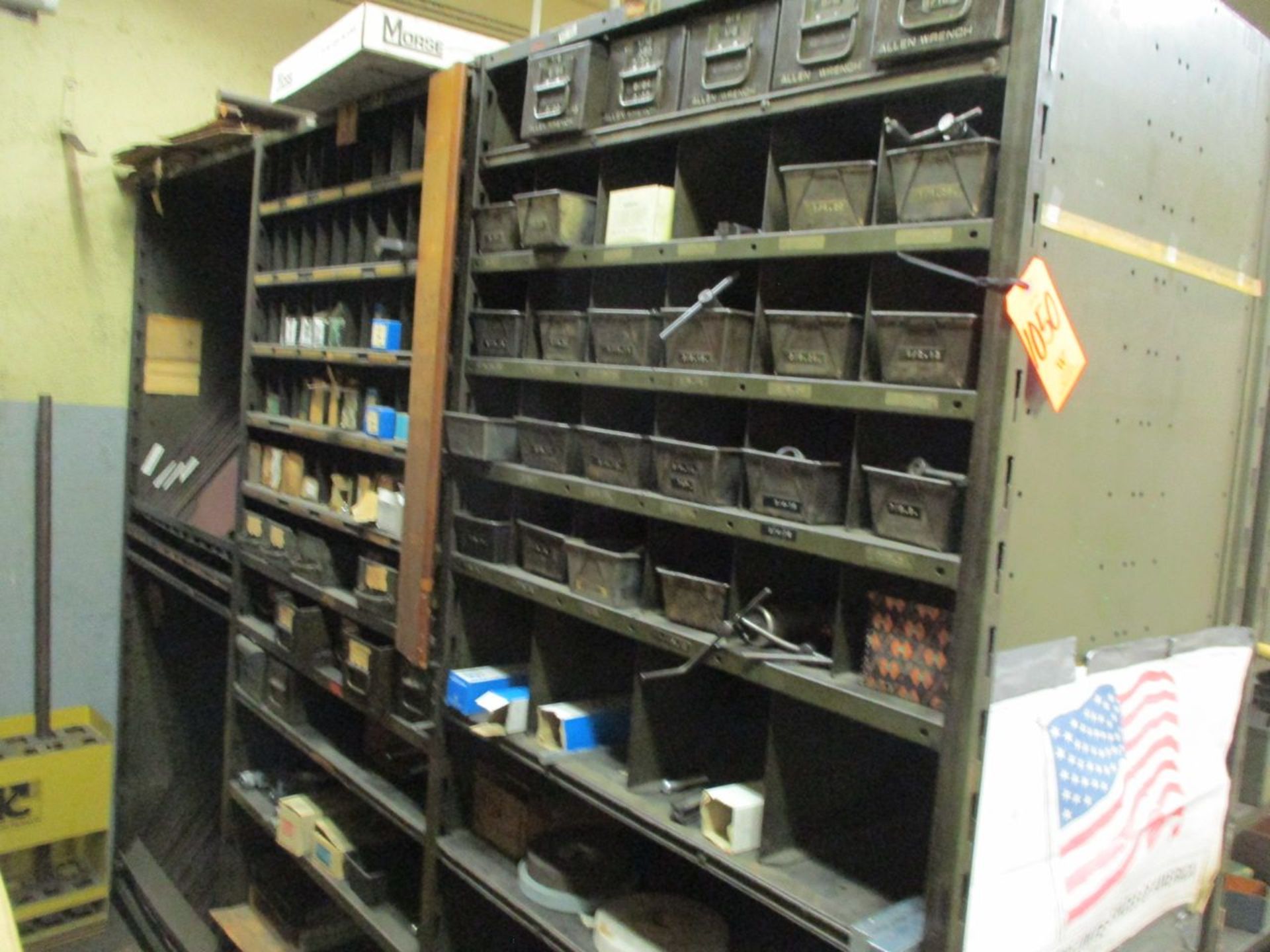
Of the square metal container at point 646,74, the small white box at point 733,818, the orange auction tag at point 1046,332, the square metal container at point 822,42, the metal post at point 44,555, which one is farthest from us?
the metal post at point 44,555

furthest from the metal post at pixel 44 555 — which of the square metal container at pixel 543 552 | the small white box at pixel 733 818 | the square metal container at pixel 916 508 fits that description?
the square metal container at pixel 916 508

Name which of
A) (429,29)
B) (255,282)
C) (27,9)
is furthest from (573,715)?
(27,9)

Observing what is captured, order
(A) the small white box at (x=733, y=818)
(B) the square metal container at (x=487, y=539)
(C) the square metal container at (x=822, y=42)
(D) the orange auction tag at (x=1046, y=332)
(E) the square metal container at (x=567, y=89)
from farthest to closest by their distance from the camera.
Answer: (B) the square metal container at (x=487, y=539)
(E) the square metal container at (x=567, y=89)
(A) the small white box at (x=733, y=818)
(C) the square metal container at (x=822, y=42)
(D) the orange auction tag at (x=1046, y=332)

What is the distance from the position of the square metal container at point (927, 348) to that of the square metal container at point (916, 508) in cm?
12

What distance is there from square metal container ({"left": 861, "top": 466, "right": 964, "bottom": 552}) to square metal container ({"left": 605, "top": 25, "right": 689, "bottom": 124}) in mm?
712

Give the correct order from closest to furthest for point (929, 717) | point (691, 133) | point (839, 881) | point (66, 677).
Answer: point (929, 717) < point (839, 881) < point (691, 133) < point (66, 677)

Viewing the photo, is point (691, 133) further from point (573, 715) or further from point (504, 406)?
point (573, 715)

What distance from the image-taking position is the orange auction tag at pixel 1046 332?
1.09 meters

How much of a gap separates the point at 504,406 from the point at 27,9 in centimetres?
151

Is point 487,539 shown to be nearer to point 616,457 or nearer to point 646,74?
point 616,457

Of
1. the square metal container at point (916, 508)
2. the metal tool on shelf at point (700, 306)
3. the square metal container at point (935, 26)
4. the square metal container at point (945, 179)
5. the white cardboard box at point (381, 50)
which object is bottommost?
the square metal container at point (916, 508)

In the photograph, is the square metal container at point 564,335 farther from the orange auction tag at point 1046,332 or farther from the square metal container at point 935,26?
the orange auction tag at point 1046,332

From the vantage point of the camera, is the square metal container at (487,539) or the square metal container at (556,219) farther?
the square metal container at (487,539)

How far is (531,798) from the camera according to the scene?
1.90 meters
